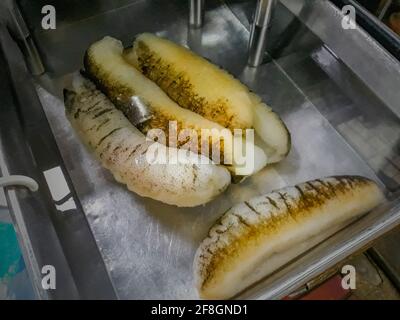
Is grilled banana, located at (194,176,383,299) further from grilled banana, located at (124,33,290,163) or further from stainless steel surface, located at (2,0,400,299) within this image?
grilled banana, located at (124,33,290,163)

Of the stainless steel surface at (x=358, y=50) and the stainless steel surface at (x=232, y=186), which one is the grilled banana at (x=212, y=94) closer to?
the stainless steel surface at (x=232, y=186)

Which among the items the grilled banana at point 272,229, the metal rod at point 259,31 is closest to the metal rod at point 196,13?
the metal rod at point 259,31

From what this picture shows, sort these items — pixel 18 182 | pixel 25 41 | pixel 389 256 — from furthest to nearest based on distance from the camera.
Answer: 1. pixel 389 256
2. pixel 25 41
3. pixel 18 182

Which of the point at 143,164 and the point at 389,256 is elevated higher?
the point at 143,164

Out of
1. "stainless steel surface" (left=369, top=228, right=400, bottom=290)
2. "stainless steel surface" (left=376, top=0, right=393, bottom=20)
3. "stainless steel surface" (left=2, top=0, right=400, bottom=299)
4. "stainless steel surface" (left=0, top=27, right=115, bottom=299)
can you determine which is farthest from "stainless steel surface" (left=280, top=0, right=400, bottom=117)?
"stainless steel surface" (left=0, top=27, right=115, bottom=299)

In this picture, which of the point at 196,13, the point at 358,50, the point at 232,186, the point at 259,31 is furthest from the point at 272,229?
the point at 196,13

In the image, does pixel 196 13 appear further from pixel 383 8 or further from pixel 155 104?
pixel 383 8
